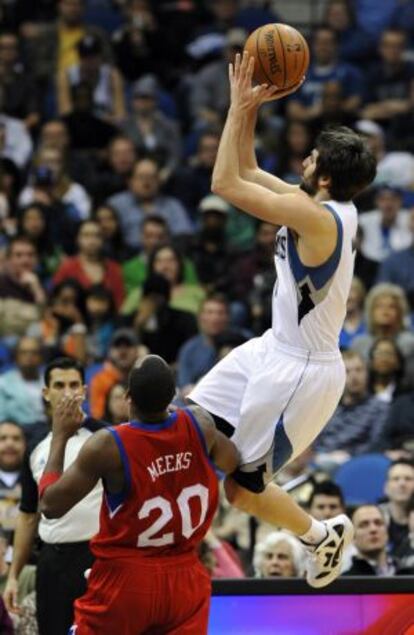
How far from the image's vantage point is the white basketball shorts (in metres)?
7.64

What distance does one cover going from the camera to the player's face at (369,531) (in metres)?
10.3

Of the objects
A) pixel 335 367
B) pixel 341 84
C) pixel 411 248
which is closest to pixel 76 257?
pixel 411 248

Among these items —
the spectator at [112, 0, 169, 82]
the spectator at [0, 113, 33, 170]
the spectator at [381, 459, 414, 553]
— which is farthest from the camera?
the spectator at [112, 0, 169, 82]

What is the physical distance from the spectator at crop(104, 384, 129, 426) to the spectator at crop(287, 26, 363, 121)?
19.7ft

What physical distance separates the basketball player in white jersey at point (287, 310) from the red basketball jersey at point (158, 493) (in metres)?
0.40

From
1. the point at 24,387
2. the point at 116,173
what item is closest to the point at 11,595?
the point at 24,387

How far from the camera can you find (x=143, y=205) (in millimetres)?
15992

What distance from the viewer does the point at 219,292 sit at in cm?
1474

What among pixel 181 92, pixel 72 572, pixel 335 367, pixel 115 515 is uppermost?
pixel 181 92

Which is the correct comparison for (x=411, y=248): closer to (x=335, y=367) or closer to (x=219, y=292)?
(x=219, y=292)

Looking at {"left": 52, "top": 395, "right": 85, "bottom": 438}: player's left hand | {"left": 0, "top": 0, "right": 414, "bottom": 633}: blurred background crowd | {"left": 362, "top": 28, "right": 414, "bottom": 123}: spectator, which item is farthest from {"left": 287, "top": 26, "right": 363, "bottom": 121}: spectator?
{"left": 52, "top": 395, "right": 85, "bottom": 438}: player's left hand

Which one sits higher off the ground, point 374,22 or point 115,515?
point 374,22

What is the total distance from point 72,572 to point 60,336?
18.7ft

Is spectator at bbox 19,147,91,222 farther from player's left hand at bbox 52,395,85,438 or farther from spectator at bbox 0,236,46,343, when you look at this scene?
player's left hand at bbox 52,395,85,438
